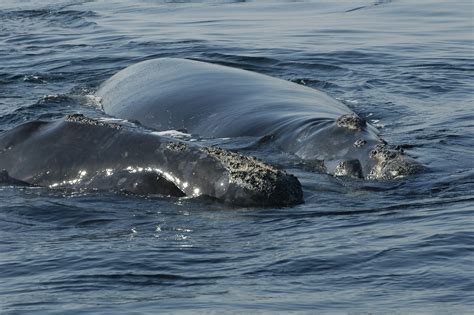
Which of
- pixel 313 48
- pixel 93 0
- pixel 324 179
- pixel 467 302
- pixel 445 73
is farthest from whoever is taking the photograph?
pixel 93 0

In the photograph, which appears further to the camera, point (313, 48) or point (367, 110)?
point (313, 48)

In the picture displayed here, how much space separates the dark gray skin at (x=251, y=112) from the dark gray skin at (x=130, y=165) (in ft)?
4.14

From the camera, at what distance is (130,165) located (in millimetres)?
9070

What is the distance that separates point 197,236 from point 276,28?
1472 cm

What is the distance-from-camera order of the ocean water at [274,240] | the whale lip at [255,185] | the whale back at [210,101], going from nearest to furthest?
the ocean water at [274,240]
the whale lip at [255,185]
the whale back at [210,101]

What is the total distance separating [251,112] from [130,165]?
10.3 ft

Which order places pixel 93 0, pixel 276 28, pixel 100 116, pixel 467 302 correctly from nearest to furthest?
1. pixel 467 302
2. pixel 100 116
3. pixel 276 28
4. pixel 93 0

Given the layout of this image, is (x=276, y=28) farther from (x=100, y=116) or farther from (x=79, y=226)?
(x=79, y=226)

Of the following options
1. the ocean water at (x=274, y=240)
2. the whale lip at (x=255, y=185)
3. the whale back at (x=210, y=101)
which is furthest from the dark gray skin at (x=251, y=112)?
the whale lip at (x=255, y=185)

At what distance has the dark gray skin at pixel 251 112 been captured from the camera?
9.95 meters

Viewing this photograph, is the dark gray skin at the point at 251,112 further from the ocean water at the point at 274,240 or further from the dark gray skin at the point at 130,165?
the dark gray skin at the point at 130,165

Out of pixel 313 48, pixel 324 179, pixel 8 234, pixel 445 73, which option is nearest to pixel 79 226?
pixel 8 234

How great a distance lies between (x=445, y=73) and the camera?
55.8 feet

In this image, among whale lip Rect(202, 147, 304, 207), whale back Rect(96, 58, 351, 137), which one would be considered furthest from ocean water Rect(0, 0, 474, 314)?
whale back Rect(96, 58, 351, 137)
